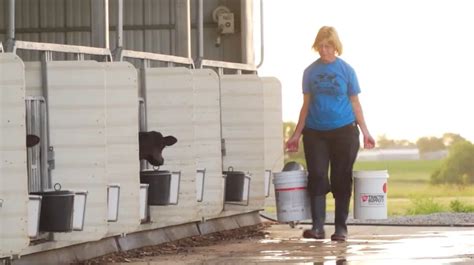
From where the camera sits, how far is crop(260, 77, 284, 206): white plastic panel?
16.6 m

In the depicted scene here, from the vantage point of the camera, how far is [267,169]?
16594 mm

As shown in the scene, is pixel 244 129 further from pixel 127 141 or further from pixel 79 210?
pixel 79 210

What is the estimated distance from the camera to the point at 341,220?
13.8 metres

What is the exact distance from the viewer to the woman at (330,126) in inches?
539

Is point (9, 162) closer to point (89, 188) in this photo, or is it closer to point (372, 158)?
point (89, 188)

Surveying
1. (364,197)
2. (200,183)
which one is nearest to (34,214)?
(200,183)

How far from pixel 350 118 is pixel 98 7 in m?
2.29

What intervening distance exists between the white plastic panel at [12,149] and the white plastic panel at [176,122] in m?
3.30

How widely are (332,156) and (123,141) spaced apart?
7.69ft

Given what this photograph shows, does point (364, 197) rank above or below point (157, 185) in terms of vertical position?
below

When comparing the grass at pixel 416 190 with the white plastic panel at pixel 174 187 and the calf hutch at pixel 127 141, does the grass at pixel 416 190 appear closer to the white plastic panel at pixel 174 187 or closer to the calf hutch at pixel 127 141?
the calf hutch at pixel 127 141

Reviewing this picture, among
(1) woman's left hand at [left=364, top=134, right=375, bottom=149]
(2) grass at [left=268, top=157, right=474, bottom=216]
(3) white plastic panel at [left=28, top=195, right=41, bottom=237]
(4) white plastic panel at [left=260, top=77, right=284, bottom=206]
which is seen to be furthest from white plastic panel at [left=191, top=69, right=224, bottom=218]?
(2) grass at [left=268, top=157, right=474, bottom=216]

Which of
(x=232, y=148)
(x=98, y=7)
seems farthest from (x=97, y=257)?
(x=232, y=148)

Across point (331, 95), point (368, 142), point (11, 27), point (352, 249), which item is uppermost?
point (11, 27)
